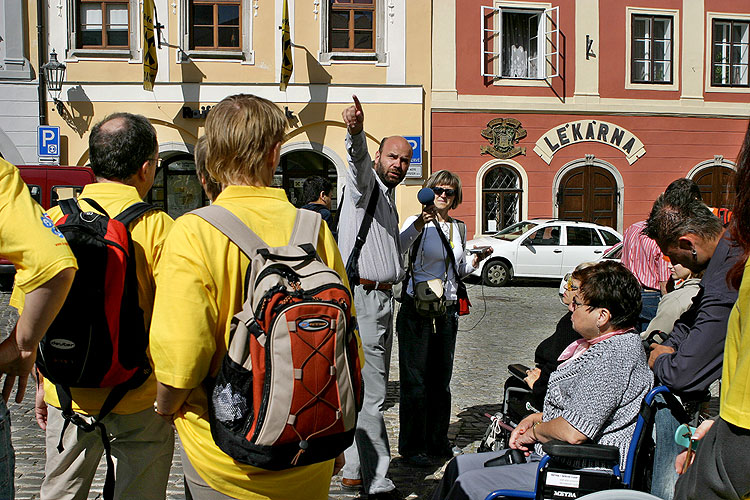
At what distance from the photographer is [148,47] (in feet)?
53.3

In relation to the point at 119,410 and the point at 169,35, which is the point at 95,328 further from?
the point at 169,35

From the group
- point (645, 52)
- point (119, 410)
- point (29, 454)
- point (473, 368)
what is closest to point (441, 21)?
point (645, 52)

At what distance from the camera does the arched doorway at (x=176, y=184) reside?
18.2 metres

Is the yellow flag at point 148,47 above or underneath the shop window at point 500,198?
above

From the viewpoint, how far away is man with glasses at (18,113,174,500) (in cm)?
255

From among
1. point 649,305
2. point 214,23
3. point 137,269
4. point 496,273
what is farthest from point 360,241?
point 214,23

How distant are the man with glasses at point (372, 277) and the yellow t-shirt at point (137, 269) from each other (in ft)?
4.56

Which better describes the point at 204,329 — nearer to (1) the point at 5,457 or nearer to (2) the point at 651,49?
(1) the point at 5,457

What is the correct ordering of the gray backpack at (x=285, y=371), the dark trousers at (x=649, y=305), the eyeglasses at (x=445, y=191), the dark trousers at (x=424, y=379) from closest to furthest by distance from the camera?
the gray backpack at (x=285, y=371) → the dark trousers at (x=424, y=379) → the eyeglasses at (x=445, y=191) → the dark trousers at (x=649, y=305)

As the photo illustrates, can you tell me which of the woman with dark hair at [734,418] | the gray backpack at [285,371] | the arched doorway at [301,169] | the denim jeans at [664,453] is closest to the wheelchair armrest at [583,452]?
the denim jeans at [664,453]

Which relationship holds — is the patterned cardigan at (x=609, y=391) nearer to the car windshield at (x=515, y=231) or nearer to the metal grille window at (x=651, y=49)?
the car windshield at (x=515, y=231)

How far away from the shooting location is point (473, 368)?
7762mm

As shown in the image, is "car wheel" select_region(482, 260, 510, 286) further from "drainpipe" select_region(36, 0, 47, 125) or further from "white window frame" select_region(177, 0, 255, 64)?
"drainpipe" select_region(36, 0, 47, 125)

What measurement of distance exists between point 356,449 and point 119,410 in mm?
1828
